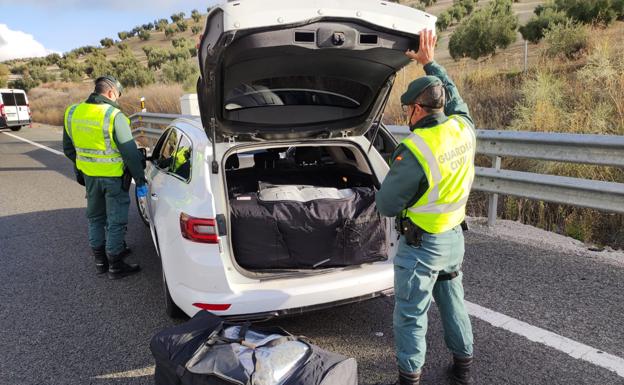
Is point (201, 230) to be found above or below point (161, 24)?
below

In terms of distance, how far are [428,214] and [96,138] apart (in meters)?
3.26

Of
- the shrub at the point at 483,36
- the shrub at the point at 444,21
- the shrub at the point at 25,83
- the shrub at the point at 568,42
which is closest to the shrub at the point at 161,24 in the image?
the shrub at the point at 25,83

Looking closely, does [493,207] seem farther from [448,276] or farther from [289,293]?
[289,293]

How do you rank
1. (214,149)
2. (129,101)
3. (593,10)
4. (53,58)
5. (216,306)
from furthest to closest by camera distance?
(53,58)
(129,101)
(593,10)
(214,149)
(216,306)

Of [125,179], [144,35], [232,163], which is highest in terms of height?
[144,35]

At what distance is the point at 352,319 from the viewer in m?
3.43

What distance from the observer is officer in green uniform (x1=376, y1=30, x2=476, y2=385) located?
224 centimetres

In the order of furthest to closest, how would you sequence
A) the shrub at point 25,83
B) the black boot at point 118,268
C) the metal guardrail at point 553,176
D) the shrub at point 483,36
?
the shrub at point 25,83 < the shrub at point 483,36 < the black boot at point 118,268 < the metal guardrail at point 553,176

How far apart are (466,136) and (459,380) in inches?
53.0

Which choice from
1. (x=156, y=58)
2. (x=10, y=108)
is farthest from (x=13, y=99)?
(x=156, y=58)

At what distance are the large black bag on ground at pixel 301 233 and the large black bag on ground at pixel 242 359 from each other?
0.73 metres

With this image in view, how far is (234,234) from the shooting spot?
3055mm

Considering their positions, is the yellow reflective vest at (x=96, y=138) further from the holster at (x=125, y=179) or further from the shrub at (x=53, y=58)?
the shrub at (x=53, y=58)

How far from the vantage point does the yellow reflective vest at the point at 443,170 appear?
7.27ft
